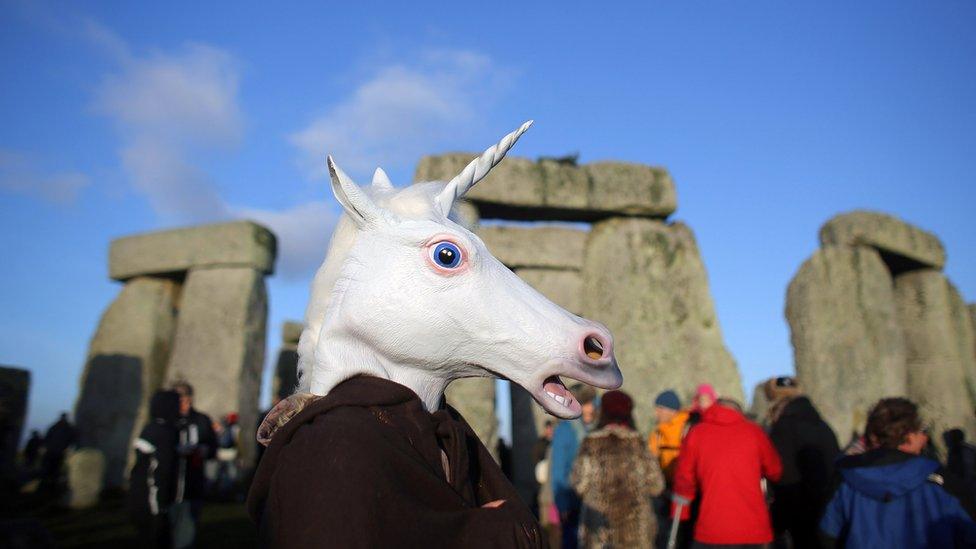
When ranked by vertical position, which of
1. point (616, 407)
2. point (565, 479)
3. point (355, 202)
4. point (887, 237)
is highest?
point (887, 237)

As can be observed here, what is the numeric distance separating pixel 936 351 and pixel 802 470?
6.81 meters

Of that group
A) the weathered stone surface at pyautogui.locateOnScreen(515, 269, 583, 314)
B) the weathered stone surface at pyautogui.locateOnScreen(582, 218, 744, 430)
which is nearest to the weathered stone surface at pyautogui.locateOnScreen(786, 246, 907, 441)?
the weathered stone surface at pyautogui.locateOnScreen(582, 218, 744, 430)

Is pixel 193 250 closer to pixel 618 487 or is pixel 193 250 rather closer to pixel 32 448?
pixel 32 448

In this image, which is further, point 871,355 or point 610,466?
point 871,355

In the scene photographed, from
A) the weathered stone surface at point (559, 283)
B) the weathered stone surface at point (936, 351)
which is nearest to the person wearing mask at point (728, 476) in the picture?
the weathered stone surface at point (559, 283)

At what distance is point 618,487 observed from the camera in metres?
4.41

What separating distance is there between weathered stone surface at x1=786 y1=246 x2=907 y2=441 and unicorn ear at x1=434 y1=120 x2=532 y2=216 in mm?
8290

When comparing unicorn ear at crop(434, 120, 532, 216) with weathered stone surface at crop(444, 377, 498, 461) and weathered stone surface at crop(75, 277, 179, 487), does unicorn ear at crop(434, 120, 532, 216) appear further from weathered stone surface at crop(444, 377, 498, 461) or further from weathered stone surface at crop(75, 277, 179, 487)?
weathered stone surface at crop(75, 277, 179, 487)

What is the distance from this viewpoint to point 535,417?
10.2 meters

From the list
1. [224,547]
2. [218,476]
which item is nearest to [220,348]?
[218,476]

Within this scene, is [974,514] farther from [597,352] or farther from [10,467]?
[10,467]

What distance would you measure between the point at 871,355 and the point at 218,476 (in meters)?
8.62

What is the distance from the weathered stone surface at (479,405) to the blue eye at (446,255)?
6524 millimetres

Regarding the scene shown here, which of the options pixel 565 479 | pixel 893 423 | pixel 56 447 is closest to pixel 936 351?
pixel 565 479
